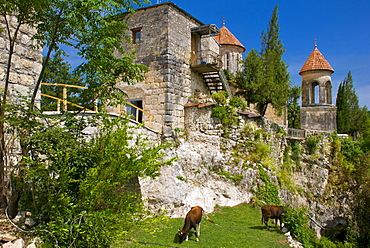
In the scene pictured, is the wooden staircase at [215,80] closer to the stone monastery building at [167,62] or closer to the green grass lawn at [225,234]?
the stone monastery building at [167,62]

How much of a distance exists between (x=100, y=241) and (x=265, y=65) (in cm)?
1702

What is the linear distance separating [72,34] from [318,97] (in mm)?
22590

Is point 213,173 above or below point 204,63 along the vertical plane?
below

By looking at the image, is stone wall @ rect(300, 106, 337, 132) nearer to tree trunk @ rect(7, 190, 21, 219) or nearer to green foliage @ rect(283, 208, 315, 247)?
green foliage @ rect(283, 208, 315, 247)

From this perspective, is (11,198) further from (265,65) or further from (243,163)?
(265,65)

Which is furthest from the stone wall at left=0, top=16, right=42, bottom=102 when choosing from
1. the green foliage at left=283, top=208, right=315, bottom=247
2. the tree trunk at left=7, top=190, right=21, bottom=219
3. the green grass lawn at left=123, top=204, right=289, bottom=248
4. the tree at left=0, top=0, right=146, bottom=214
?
the green foliage at left=283, top=208, right=315, bottom=247

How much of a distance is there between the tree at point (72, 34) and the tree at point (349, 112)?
103 feet

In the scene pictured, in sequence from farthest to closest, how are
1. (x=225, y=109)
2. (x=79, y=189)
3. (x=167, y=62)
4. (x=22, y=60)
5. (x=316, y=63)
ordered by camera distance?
1. (x=316, y=63)
2. (x=225, y=109)
3. (x=167, y=62)
4. (x=22, y=60)
5. (x=79, y=189)

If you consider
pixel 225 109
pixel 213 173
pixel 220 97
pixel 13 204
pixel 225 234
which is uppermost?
pixel 220 97

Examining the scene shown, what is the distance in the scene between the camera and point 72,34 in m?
5.83

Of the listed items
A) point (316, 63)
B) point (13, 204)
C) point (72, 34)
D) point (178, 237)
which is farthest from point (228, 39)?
point (13, 204)

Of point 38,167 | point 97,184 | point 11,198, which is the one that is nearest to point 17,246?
point 11,198

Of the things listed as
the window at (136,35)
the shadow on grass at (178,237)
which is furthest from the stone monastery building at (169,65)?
the shadow on grass at (178,237)

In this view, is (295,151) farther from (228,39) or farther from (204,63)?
(228,39)
